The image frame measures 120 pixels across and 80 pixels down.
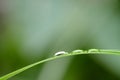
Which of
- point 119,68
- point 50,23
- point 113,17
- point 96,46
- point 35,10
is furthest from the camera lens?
point 35,10

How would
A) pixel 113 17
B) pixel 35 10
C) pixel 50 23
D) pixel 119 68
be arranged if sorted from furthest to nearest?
pixel 35 10 < pixel 50 23 < pixel 113 17 < pixel 119 68

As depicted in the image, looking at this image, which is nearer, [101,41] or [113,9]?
[101,41]

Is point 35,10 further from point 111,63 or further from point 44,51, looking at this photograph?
point 111,63

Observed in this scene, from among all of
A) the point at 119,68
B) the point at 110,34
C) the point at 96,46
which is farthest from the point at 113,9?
the point at 119,68

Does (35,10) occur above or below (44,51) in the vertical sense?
above

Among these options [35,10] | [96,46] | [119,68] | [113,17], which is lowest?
[119,68]

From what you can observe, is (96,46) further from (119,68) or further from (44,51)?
(44,51)
